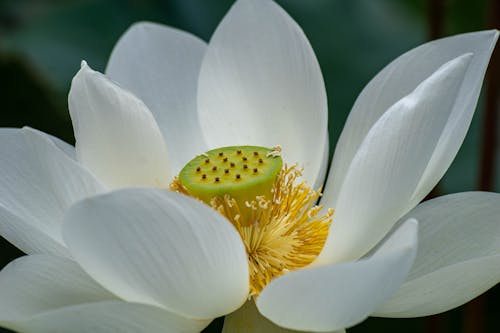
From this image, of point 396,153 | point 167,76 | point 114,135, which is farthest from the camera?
point 167,76

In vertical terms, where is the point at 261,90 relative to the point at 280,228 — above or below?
above

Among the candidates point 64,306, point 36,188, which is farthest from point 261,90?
point 64,306

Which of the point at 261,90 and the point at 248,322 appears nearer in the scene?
the point at 248,322

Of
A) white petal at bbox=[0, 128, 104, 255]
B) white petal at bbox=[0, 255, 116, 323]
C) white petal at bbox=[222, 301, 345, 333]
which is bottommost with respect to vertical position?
white petal at bbox=[222, 301, 345, 333]

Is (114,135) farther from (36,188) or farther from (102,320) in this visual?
(102,320)

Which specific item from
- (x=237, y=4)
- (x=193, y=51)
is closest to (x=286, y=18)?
(x=237, y=4)

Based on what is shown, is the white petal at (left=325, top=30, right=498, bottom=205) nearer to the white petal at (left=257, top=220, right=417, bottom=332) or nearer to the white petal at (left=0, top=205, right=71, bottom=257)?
the white petal at (left=257, top=220, right=417, bottom=332)

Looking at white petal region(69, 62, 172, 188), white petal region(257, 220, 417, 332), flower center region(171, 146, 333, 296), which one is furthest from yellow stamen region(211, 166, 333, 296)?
white petal region(257, 220, 417, 332)
